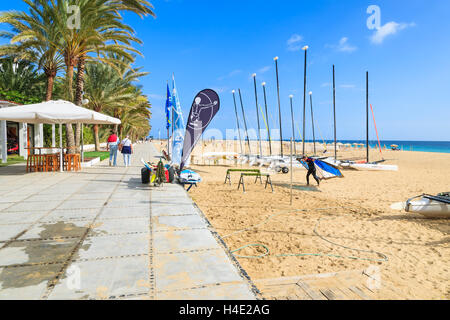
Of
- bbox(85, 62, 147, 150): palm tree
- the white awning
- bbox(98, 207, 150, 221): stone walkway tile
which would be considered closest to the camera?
bbox(98, 207, 150, 221): stone walkway tile

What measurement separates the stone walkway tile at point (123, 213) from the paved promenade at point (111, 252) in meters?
0.02

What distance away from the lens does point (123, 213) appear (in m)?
4.72

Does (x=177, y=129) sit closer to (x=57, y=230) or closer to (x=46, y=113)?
(x=46, y=113)

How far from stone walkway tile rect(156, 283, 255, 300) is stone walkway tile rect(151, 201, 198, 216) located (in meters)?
2.58

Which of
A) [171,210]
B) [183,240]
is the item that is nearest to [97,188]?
[171,210]

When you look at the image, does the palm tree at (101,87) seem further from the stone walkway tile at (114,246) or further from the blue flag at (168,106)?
the stone walkway tile at (114,246)

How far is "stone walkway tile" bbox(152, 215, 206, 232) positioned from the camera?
13.1ft

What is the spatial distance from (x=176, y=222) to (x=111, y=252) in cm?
134

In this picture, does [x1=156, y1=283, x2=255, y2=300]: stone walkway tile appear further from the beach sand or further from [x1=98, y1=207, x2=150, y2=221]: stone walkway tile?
[x1=98, y1=207, x2=150, y2=221]: stone walkway tile

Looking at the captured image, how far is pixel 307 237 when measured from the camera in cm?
504

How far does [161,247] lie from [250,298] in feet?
4.89
